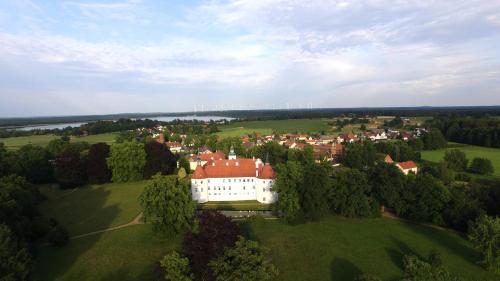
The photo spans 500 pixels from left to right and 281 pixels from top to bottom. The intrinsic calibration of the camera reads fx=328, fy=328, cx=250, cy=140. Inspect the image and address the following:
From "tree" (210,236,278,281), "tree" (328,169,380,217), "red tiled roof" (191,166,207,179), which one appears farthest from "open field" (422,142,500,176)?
"tree" (210,236,278,281)

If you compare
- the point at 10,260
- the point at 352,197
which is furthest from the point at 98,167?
the point at 352,197

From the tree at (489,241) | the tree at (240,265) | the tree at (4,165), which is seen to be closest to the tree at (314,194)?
the tree at (489,241)

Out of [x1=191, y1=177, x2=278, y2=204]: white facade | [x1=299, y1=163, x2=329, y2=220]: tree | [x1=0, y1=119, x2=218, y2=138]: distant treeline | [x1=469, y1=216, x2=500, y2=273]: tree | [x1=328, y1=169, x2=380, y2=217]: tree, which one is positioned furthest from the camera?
[x1=0, y1=119, x2=218, y2=138]: distant treeline

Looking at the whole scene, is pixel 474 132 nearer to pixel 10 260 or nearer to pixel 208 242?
pixel 208 242

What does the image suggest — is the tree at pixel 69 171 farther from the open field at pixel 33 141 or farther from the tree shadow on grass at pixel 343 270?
the open field at pixel 33 141

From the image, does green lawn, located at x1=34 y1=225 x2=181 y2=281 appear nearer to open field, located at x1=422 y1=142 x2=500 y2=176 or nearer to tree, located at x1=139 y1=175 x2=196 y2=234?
tree, located at x1=139 y1=175 x2=196 y2=234

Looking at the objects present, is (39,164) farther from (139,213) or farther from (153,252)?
(153,252)

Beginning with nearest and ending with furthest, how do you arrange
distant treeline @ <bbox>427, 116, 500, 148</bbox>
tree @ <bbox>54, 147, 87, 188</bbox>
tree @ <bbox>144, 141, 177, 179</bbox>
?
tree @ <bbox>54, 147, 87, 188</bbox>, tree @ <bbox>144, 141, 177, 179</bbox>, distant treeline @ <bbox>427, 116, 500, 148</bbox>
